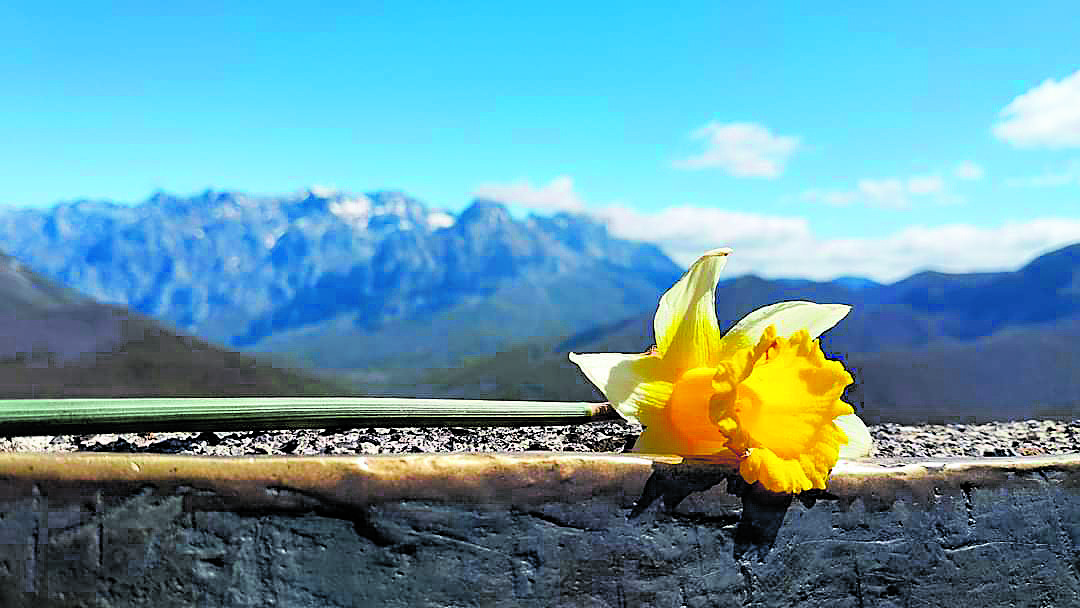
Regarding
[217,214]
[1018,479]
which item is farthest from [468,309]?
[1018,479]

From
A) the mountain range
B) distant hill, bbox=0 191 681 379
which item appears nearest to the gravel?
the mountain range

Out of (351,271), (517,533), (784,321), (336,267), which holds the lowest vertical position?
(517,533)

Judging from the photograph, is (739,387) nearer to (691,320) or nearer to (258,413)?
(691,320)

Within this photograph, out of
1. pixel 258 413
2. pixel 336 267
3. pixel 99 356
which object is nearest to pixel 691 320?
pixel 258 413

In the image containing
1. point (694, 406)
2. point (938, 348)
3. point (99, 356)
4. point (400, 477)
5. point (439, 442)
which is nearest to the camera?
point (400, 477)

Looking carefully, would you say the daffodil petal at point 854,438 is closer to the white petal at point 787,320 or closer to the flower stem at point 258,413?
the white petal at point 787,320

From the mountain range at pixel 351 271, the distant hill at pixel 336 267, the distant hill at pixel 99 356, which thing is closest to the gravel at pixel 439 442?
the distant hill at pixel 99 356

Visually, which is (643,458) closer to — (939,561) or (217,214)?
→ (939,561)
